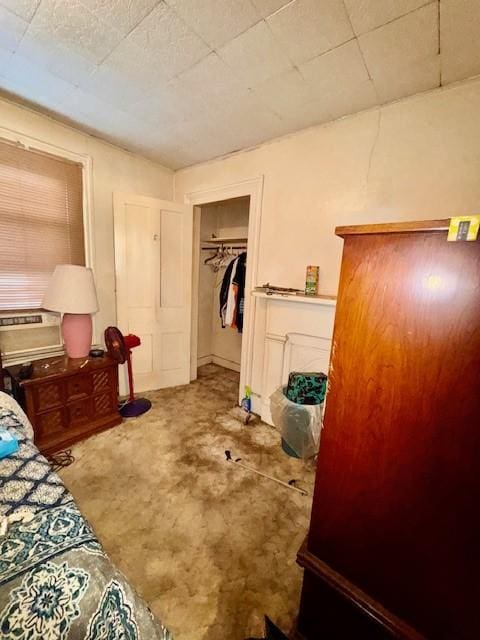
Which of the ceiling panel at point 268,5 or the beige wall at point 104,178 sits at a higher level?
the ceiling panel at point 268,5

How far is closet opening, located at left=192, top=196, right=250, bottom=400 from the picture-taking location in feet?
10.1

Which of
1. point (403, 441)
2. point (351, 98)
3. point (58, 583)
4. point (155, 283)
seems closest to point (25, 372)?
point (155, 283)

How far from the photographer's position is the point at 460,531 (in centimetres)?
67

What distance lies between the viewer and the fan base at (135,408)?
8.23 feet

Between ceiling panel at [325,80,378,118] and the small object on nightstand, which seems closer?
ceiling panel at [325,80,378,118]

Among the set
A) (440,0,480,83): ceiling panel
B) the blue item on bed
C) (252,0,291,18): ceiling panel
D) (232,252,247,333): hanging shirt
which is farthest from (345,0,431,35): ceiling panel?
the blue item on bed

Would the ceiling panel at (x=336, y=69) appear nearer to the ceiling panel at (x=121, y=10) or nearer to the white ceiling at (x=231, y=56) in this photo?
the white ceiling at (x=231, y=56)

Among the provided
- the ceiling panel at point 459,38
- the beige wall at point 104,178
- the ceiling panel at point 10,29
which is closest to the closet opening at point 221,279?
the beige wall at point 104,178

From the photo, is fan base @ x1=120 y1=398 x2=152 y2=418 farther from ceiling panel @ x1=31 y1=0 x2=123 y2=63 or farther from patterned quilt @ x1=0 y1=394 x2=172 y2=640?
ceiling panel @ x1=31 y1=0 x2=123 y2=63

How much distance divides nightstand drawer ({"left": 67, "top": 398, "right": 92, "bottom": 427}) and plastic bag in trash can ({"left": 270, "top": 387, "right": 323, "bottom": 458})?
1.56 m

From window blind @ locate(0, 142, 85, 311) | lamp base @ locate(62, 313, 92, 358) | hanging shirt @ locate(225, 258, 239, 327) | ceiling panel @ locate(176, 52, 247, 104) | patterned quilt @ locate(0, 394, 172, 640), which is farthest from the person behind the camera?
hanging shirt @ locate(225, 258, 239, 327)

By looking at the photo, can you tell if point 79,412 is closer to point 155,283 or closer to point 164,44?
point 155,283

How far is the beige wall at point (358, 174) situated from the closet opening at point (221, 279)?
27.4 inches

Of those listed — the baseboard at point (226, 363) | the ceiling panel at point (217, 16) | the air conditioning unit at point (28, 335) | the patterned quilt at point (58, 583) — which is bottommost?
the baseboard at point (226, 363)
